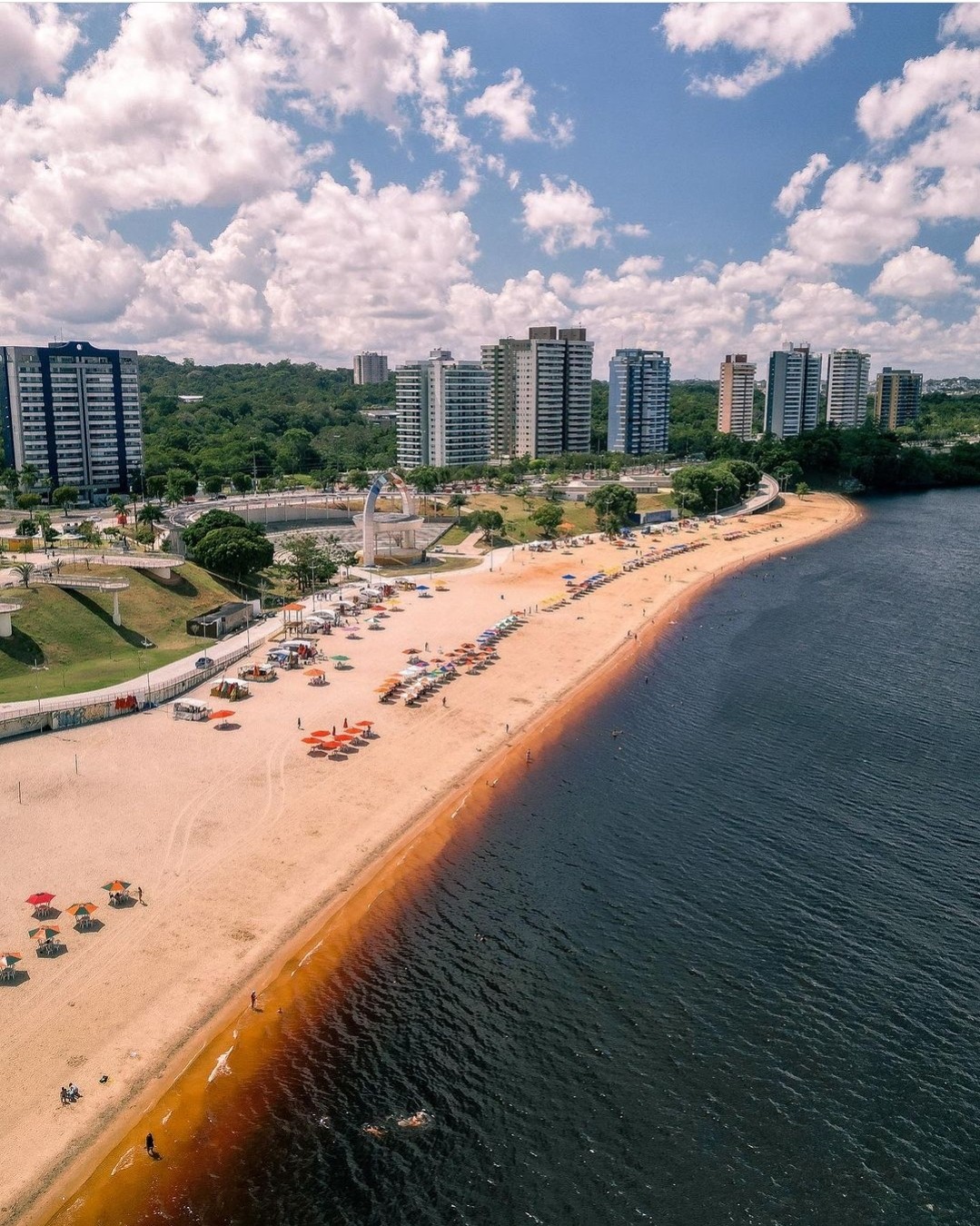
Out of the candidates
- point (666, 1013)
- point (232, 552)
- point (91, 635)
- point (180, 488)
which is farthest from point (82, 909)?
point (180, 488)

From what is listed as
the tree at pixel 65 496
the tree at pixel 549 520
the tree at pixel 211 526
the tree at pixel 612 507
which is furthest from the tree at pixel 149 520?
the tree at pixel 612 507

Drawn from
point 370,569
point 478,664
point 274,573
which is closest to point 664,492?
point 370,569

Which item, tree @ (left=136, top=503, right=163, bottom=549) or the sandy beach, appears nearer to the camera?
the sandy beach

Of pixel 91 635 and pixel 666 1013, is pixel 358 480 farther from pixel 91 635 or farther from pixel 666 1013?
pixel 666 1013

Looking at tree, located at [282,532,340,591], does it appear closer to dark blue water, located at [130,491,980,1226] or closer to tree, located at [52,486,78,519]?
dark blue water, located at [130,491,980,1226]

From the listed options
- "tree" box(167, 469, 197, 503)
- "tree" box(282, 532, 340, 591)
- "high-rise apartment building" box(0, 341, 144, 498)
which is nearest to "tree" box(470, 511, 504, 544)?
"tree" box(282, 532, 340, 591)
